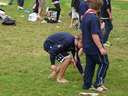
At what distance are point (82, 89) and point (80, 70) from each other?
0.74 meters

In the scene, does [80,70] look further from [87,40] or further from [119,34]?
[119,34]

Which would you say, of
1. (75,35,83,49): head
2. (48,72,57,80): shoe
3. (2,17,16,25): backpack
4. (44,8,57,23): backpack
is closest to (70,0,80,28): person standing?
(44,8,57,23): backpack

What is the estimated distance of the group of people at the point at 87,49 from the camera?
28.2 ft

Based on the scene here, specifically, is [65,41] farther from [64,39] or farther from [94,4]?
[94,4]

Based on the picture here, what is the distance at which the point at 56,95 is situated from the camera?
8742mm

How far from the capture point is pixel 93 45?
28.6ft

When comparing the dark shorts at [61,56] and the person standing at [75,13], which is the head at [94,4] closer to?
the dark shorts at [61,56]

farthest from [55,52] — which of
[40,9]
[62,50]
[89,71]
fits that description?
[40,9]

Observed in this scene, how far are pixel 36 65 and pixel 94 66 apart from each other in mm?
2639

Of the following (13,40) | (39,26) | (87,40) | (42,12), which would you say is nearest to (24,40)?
(13,40)

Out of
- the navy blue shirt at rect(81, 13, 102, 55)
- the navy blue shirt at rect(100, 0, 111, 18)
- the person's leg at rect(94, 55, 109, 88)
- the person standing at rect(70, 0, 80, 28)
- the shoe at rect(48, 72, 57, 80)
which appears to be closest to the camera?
the navy blue shirt at rect(81, 13, 102, 55)

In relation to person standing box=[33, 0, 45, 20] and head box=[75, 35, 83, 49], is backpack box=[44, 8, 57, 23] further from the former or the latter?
head box=[75, 35, 83, 49]

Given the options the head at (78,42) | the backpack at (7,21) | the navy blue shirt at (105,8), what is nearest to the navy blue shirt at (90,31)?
the head at (78,42)

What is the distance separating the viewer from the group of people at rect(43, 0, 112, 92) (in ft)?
28.2
